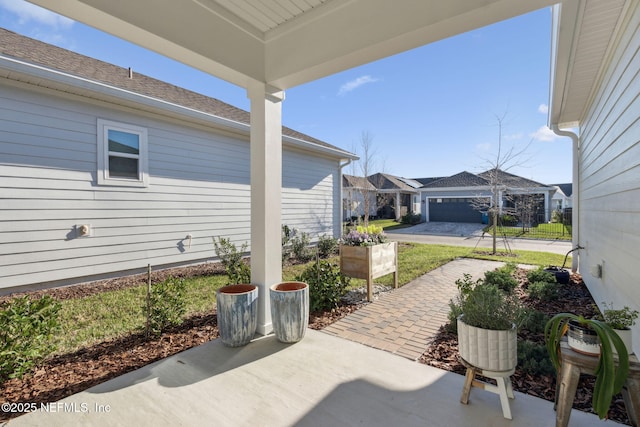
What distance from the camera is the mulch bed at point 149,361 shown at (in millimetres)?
2268

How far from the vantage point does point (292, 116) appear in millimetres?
12641

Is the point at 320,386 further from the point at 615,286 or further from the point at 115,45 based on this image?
the point at 115,45

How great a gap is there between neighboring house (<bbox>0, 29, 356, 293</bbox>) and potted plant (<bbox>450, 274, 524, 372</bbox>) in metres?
6.36

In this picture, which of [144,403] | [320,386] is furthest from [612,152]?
[144,403]

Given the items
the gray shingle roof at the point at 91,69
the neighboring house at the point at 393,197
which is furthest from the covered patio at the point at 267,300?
the neighboring house at the point at 393,197

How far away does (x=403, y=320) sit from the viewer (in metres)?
3.79

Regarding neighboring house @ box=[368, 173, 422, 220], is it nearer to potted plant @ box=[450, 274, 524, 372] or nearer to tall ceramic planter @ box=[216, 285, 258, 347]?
tall ceramic planter @ box=[216, 285, 258, 347]

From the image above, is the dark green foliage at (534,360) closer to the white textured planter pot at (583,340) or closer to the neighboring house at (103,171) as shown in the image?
the white textured planter pot at (583,340)

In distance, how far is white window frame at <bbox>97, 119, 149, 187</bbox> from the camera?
557 centimetres

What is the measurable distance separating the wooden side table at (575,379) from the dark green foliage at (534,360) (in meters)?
0.73

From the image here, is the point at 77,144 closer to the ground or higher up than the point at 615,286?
higher up

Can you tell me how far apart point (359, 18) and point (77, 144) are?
5.56 m

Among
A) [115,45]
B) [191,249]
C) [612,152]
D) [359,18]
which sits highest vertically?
[115,45]

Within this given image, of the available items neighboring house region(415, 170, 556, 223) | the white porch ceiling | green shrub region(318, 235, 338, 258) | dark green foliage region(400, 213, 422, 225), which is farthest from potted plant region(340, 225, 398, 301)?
dark green foliage region(400, 213, 422, 225)
